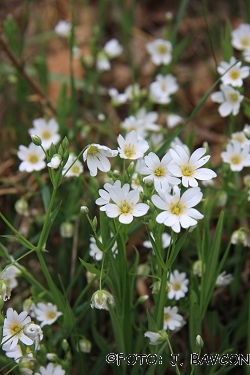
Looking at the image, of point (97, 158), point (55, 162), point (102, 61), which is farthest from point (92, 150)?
point (102, 61)

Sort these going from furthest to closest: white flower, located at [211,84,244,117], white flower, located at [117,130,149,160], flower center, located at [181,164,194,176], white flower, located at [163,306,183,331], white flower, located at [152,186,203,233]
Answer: white flower, located at [211,84,244,117] < white flower, located at [163,306,183,331] < white flower, located at [117,130,149,160] < flower center, located at [181,164,194,176] < white flower, located at [152,186,203,233]

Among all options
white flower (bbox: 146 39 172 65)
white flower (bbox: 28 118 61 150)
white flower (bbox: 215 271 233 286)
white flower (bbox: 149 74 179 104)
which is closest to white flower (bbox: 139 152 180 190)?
white flower (bbox: 215 271 233 286)

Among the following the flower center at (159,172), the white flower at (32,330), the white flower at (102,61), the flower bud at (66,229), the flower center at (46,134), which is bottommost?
the white flower at (32,330)

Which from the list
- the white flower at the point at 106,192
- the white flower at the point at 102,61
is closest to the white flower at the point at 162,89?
the white flower at the point at 102,61

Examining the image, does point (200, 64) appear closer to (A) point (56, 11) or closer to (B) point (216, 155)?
(B) point (216, 155)

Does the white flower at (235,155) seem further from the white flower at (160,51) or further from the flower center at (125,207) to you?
the white flower at (160,51)

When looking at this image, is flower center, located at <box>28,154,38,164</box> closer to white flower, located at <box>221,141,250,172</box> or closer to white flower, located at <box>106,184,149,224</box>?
white flower, located at <box>106,184,149,224</box>

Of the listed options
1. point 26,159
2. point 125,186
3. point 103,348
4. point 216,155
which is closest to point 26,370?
point 103,348

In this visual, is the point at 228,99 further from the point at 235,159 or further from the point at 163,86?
the point at 163,86
